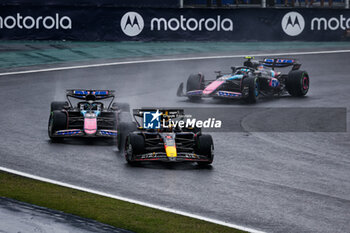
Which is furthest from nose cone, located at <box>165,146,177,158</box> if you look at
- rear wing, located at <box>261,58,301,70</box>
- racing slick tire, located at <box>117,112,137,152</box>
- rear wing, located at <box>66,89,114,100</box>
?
rear wing, located at <box>261,58,301,70</box>

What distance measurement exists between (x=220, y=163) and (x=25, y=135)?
201 inches

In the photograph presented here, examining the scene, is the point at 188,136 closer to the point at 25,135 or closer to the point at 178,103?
the point at 25,135

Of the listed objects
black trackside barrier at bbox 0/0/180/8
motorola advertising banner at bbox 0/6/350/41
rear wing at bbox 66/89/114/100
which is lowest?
rear wing at bbox 66/89/114/100

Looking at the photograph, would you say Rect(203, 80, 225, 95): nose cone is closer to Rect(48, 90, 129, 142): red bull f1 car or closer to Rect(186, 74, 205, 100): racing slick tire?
Rect(186, 74, 205, 100): racing slick tire

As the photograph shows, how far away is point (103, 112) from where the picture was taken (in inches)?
658

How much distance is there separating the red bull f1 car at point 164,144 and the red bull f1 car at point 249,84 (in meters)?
7.80

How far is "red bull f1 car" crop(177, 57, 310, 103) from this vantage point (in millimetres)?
22438

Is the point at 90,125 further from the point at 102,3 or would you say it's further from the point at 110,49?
the point at 102,3

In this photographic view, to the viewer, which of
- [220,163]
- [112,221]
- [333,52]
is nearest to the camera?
[112,221]

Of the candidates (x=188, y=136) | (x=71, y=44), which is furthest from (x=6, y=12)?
(x=188, y=136)

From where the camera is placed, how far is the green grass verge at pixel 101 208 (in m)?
9.95

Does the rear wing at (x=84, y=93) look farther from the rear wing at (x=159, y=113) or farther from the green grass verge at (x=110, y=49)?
the green grass verge at (x=110, y=49)

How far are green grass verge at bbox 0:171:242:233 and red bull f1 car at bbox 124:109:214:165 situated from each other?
2.17m

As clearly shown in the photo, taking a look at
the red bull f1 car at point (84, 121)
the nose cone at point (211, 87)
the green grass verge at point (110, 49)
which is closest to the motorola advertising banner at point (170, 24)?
the green grass verge at point (110, 49)
